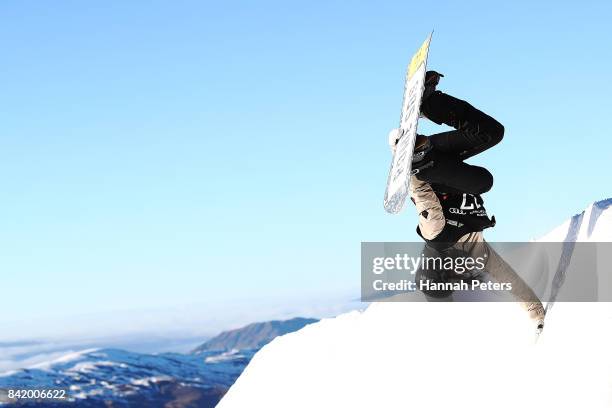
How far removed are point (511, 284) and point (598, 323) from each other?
3.78ft

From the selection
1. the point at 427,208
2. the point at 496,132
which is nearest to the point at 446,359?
the point at 427,208

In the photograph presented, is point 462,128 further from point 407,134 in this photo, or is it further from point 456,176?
point 407,134

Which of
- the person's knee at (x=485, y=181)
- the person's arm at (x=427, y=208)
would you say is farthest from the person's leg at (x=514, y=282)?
the person's knee at (x=485, y=181)

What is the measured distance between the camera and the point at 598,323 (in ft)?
30.5

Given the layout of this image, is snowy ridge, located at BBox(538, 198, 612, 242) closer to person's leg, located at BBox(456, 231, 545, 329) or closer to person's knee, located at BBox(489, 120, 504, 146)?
person's leg, located at BBox(456, 231, 545, 329)

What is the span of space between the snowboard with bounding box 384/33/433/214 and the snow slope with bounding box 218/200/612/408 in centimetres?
270

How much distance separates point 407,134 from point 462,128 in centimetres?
73

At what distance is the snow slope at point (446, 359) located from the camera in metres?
9.01

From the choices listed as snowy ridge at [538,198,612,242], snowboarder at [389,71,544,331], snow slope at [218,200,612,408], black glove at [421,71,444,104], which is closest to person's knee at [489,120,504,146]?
snowboarder at [389,71,544,331]

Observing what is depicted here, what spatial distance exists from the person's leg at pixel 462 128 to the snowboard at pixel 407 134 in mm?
235

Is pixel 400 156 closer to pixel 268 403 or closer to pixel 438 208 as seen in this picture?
pixel 438 208

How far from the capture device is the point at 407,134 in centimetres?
841

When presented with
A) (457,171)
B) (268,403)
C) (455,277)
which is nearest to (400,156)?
(457,171)

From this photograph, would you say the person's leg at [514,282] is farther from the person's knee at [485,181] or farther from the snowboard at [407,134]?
the snowboard at [407,134]
